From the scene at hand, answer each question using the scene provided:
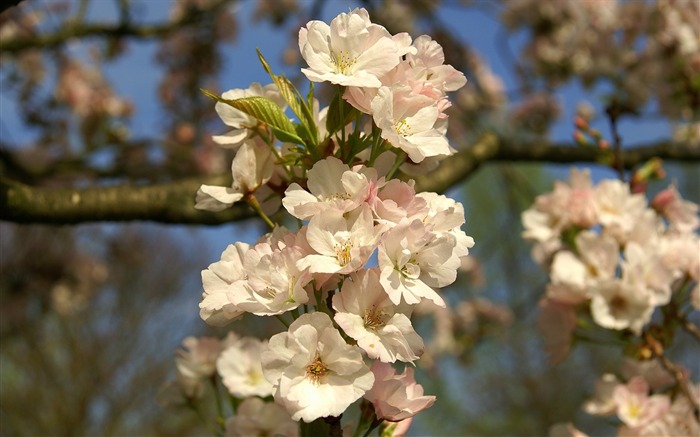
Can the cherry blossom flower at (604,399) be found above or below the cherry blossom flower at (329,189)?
below

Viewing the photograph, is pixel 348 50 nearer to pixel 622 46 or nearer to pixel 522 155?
pixel 522 155

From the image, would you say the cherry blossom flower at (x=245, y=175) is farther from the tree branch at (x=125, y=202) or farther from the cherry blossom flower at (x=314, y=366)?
the tree branch at (x=125, y=202)

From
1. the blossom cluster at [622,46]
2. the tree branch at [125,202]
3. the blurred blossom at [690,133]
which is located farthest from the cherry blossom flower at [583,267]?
the blurred blossom at [690,133]

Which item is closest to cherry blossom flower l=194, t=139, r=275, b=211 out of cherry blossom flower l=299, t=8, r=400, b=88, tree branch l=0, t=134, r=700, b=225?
cherry blossom flower l=299, t=8, r=400, b=88

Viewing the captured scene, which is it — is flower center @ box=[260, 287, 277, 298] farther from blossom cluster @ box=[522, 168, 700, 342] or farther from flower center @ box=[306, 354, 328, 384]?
blossom cluster @ box=[522, 168, 700, 342]

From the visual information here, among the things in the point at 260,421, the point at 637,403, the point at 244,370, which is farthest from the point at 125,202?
the point at 637,403

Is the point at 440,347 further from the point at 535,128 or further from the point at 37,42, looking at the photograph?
the point at 37,42

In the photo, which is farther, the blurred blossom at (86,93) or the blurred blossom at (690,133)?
the blurred blossom at (86,93)
